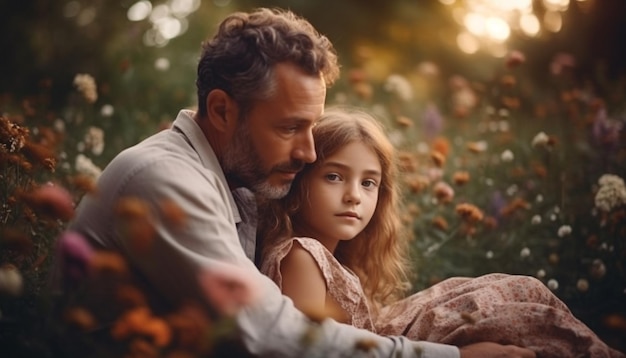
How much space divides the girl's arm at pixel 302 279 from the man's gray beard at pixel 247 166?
241mm

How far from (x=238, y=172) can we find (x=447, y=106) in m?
4.28

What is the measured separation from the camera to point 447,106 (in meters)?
6.70

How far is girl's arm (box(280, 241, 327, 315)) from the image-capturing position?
8.58 ft

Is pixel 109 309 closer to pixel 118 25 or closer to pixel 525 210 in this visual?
pixel 525 210

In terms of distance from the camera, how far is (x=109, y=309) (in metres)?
2.18

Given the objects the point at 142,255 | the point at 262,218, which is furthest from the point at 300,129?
the point at 142,255

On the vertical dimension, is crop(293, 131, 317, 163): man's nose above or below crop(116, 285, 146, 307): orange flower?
above

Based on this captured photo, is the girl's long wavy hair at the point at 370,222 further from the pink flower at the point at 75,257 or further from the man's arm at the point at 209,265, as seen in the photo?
the pink flower at the point at 75,257

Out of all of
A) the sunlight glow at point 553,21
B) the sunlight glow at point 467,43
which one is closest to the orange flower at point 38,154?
the sunlight glow at point 553,21

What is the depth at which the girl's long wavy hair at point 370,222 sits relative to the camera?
296 cm

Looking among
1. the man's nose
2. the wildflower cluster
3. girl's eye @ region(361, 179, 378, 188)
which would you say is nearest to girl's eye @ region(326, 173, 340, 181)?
girl's eye @ region(361, 179, 378, 188)

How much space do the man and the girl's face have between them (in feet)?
0.59

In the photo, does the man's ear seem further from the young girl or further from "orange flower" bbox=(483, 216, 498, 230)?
"orange flower" bbox=(483, 216, 498, 230)

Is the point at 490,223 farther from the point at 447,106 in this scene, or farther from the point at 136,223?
the point at 447,106
